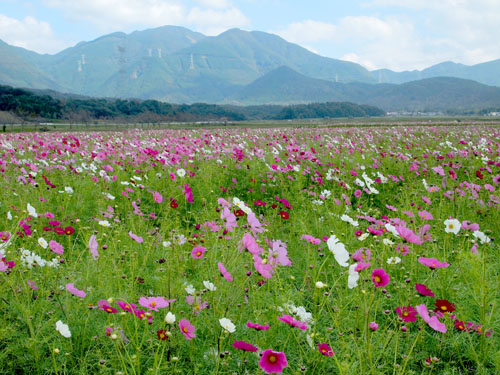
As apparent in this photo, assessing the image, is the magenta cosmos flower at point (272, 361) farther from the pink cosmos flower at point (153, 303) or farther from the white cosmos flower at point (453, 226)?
the white cosmos flower at point (453, 226)

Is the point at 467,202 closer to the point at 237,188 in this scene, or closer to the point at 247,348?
the point at 237,188

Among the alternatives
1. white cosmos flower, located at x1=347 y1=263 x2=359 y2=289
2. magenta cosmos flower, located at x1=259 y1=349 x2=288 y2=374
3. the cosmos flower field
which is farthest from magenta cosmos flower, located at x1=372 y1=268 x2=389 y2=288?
magenta cosmos flower, located at x1=259 y1=349 x2=288 y2=374

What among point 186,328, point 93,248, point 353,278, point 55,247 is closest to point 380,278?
point 353,278

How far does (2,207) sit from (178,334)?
3.22 meters

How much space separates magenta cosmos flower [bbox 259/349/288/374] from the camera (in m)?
1.36

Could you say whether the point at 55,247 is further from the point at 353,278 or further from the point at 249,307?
the point at 353,278

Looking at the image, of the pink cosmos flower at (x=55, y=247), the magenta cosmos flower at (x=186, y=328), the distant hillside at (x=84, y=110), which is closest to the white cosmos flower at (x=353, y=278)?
the magenta cosmos flower at (x=186, y=328)

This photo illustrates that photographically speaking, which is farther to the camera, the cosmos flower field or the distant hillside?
the distant hillside

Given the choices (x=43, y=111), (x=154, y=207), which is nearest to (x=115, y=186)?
(x=154, y=207)

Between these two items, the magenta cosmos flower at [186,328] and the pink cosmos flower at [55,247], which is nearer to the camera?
the magenta cosmos flower at [186,328]

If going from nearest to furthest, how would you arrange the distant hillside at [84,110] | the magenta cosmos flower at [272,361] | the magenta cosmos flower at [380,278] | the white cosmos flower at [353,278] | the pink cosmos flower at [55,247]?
the magenta cosmos flower at [272,361] < the magenta cosmos flower at [380,278] < the white cosmos flower at [353,278] < the pink cosmos flower at [55,247] < the distant hillside at [84,110]

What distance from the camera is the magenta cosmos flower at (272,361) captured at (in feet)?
4.45

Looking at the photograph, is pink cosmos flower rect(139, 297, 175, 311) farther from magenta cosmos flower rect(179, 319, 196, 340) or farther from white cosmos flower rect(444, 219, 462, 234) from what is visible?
white cosmos flower rect(444, 219, 462, 234)

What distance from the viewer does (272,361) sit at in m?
1.38
